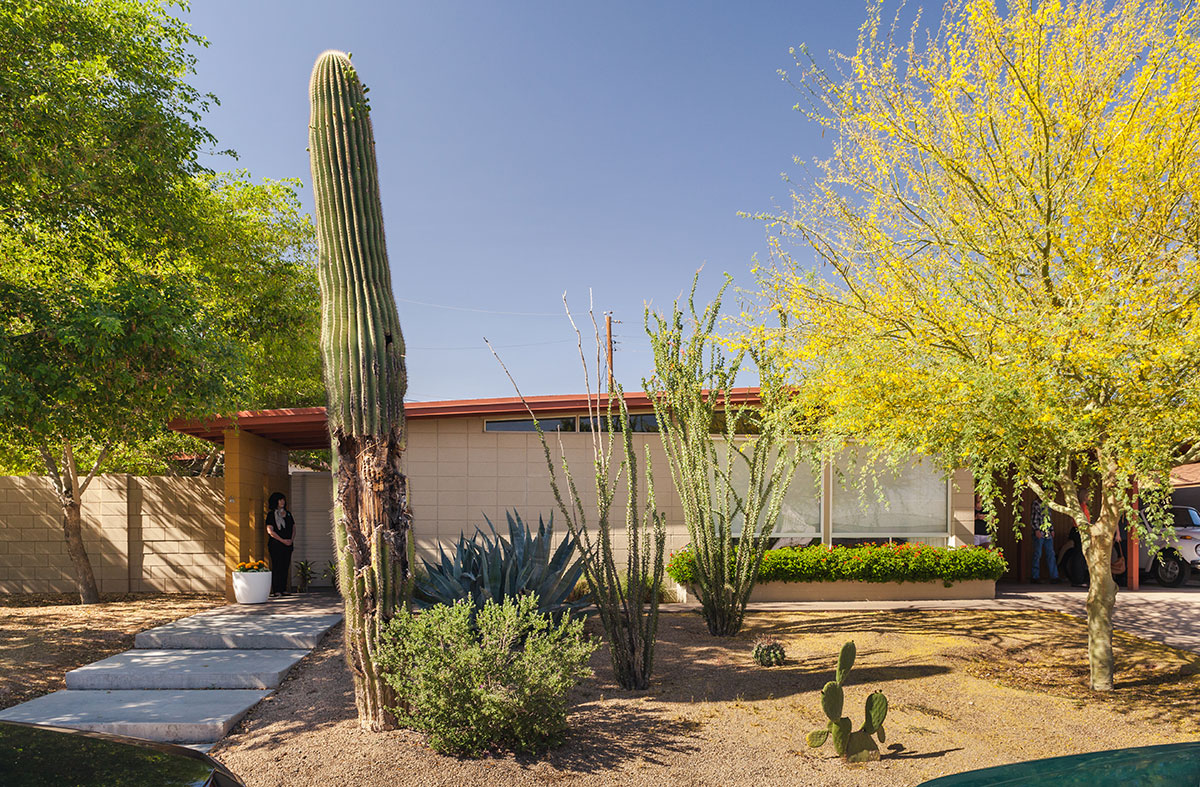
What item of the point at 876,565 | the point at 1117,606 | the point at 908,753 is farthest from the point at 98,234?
the point at 1117,606

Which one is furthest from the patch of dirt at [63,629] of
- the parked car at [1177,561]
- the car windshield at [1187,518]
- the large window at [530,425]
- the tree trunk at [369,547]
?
the car windshield at [1187,518]

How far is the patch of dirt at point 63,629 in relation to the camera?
673 centimetres

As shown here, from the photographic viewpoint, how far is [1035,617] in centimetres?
941

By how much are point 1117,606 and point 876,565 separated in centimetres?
341

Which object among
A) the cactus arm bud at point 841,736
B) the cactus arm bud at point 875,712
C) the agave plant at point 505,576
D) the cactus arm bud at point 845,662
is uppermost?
the agave plant at point 505,576

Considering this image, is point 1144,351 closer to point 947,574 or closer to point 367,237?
point 367,237

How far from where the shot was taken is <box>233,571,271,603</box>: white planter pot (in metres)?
10.1

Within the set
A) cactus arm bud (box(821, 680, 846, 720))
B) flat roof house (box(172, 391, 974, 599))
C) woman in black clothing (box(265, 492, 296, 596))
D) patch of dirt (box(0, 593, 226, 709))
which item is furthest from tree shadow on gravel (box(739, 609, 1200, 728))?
patch of dirt (box(0, 593, 226, 709))

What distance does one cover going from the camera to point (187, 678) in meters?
6.44

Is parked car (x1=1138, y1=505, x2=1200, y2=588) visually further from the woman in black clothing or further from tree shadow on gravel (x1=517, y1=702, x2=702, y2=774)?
the woman in black clothing

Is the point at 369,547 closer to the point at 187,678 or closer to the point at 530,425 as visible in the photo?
the point at 187,678

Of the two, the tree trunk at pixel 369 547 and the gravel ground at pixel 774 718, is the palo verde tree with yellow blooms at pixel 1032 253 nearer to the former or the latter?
the gravel ground at pixel 774 718

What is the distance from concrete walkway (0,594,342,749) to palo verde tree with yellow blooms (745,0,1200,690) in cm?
591

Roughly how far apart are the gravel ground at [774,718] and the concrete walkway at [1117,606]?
1.11m
